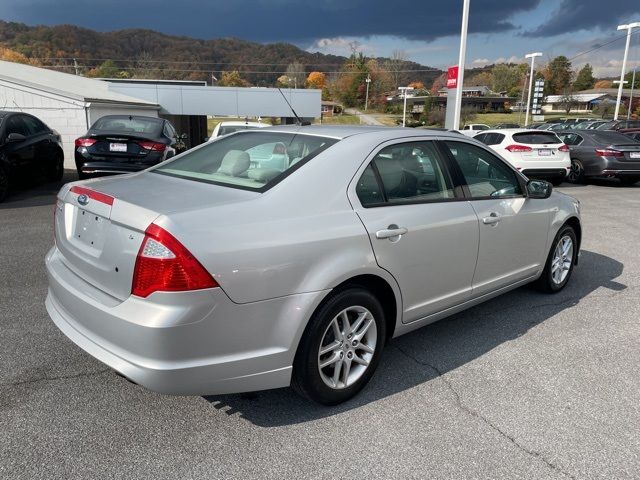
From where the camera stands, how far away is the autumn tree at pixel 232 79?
87438mm

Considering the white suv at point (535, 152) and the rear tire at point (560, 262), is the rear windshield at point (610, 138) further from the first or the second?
the rear tire at point (560, 262)

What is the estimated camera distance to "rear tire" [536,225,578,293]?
4.80 m

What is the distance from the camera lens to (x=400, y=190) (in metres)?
3.29

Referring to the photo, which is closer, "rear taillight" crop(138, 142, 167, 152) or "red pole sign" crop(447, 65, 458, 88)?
"rear taillight" crop(138, 142, 167, 152)

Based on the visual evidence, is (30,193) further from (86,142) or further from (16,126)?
(86,142)

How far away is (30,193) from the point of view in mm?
9992

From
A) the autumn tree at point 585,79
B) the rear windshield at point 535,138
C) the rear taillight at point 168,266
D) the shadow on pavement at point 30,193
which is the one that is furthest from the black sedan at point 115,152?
the autumn tree at point 585,79

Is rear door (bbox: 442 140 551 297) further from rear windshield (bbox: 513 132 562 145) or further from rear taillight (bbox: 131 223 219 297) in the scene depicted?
rear windshield (bbox: 513 132 562 145)

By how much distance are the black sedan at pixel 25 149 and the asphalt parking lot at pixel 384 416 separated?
18.1 feet

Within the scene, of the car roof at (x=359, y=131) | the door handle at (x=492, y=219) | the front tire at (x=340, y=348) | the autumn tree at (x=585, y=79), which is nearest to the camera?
the front tire at (x=340, y=348)

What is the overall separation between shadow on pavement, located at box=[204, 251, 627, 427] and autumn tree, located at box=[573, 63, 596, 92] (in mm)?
139936

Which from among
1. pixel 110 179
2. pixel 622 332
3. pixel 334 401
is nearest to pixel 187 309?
pixel 334 401

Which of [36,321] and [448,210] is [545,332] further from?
[36,321]

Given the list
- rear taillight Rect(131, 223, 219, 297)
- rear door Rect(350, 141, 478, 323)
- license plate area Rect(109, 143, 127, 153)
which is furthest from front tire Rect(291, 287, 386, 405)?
license plate area Rect(109, 143, 127, 153)
